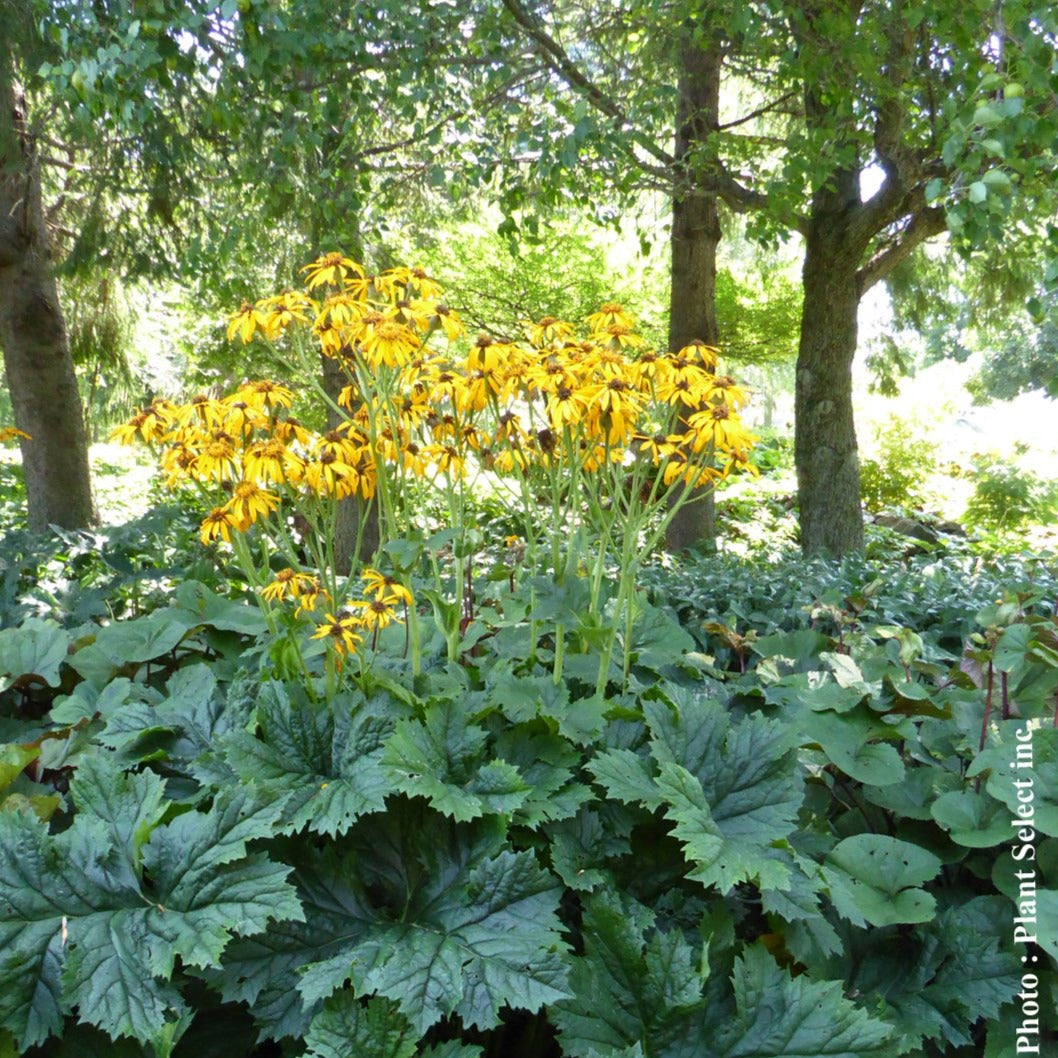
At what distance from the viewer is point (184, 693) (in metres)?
1.72

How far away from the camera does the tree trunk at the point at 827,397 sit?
5663 mm

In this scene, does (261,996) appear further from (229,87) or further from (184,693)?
(229,87)

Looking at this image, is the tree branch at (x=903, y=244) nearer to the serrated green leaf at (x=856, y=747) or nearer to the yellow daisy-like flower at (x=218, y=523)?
Result: the serrated green leaf at (x=856, y=747)

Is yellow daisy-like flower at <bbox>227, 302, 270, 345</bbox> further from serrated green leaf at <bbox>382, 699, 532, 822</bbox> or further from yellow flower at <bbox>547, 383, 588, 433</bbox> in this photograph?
serrated green leaf at <bbox>382, 699, 532, 822</bbox>

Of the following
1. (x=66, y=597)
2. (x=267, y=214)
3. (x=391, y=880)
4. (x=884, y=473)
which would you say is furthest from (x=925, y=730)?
(x=884, y=473)

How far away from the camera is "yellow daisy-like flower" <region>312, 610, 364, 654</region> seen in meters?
1.48

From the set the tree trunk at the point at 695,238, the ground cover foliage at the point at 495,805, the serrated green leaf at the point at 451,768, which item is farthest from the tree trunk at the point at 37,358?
the serrated green leaf at the point at 451,768

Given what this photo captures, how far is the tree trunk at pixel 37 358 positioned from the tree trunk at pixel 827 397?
4.78 meters

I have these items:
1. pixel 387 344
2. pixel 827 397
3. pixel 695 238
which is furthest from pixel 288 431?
pixel 695 238

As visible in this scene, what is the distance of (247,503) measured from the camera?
5.31 feet

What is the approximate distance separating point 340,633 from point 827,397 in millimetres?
5040

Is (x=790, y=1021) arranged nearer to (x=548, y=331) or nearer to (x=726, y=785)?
(x=726, y=785)

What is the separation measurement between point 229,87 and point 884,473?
27.4 ft

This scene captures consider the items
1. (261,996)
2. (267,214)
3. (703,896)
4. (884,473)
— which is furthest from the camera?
(884,473)
